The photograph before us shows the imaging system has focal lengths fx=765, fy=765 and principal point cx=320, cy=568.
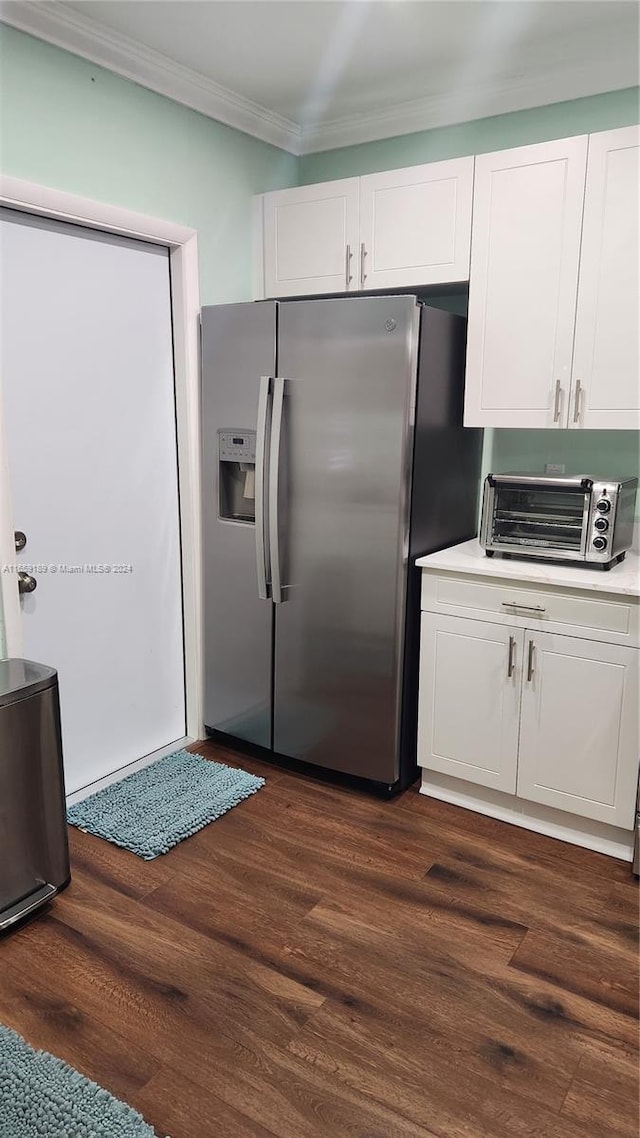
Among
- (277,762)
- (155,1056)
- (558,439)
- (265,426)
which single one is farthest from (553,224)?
(155,1056)

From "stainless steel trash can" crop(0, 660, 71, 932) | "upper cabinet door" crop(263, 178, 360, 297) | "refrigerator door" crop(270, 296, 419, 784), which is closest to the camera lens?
"stainless steel trash can" crop(0, 660, 71, 932)

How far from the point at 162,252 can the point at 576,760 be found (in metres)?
2.43

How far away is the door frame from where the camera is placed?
8.06ft

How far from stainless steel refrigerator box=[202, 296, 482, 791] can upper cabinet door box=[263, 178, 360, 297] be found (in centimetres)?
32

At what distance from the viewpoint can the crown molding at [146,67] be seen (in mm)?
2316

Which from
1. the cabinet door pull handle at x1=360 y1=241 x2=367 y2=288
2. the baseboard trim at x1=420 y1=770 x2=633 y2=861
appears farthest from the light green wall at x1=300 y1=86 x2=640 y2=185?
the baseboard trim at x1=420 y1=770 x2=633 y2=861

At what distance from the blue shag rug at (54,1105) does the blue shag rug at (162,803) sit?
0.82 metres

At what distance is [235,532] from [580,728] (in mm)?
1482

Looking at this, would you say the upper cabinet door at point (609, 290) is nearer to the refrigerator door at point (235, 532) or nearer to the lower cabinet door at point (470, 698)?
the lower cabinet door at point (470, 698)

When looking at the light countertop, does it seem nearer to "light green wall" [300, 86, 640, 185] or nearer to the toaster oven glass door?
the toaster oven glass door

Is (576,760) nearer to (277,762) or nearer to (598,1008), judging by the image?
(598,1008)

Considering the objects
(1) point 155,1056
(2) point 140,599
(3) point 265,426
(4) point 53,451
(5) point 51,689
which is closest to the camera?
(1) point 155,1056

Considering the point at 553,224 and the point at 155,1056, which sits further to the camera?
the point at 553,224

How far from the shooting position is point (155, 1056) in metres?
1.79
